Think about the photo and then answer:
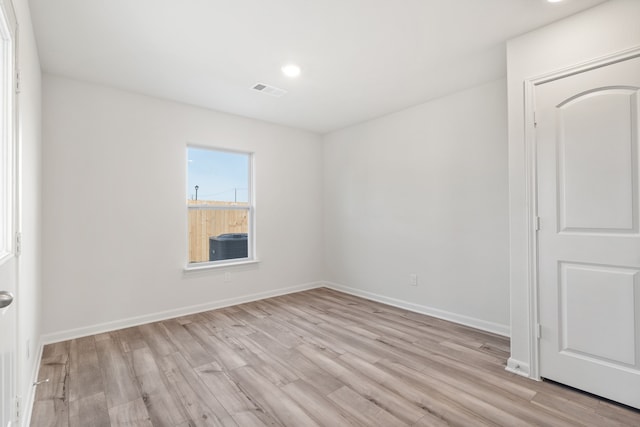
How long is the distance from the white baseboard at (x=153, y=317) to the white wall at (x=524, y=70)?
3.09 metres

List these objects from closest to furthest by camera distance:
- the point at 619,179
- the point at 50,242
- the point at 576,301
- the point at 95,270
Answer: the point at 619,179 → the point at 576,301 → the point at 50,242 → the point at 95,270

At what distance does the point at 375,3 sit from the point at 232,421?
277 cm

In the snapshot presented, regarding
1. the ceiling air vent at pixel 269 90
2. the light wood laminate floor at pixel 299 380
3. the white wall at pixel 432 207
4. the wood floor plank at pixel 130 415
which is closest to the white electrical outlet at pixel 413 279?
the white wall at pixel 432 207

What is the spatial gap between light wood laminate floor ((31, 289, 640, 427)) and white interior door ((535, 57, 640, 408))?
9.7 inches

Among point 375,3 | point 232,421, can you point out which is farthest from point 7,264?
point 375,3

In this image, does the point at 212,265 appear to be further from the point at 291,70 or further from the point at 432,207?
the point at 432,207

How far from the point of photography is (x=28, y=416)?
72.7 inches

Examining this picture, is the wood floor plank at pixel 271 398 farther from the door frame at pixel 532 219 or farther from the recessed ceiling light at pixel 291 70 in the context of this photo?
the recessed ceiling light at pixel 291 70

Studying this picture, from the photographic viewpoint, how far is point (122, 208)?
3.36m

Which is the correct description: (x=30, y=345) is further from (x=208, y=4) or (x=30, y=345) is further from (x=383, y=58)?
(x=383, y=58)

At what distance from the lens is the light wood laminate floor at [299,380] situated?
187 centimetres

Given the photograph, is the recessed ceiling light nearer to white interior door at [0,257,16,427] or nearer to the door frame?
the door frame

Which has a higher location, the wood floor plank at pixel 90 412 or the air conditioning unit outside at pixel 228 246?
the air conditioning unit outside at pixel 228 246

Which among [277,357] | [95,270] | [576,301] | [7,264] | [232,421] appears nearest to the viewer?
[7,264]
